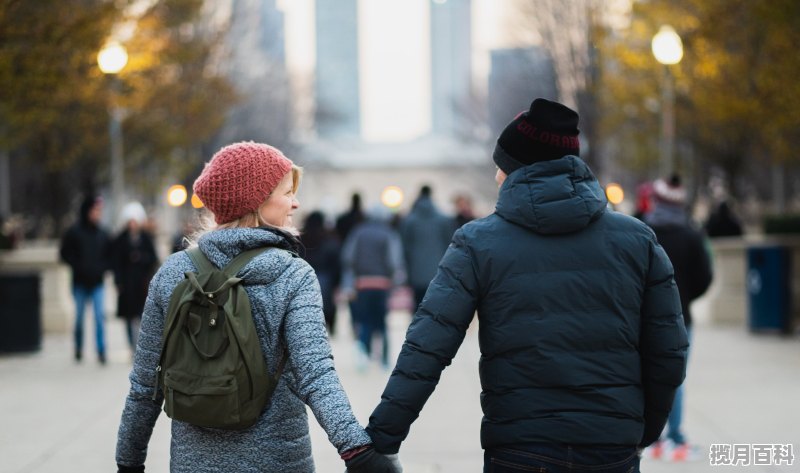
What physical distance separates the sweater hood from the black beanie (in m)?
0.77

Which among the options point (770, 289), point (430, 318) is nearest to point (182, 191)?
point (770, 289)

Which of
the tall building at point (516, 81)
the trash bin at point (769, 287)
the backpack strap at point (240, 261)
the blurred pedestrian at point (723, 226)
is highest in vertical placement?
the tall building at point (516, 81)

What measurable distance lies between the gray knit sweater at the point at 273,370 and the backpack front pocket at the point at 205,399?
104 mm

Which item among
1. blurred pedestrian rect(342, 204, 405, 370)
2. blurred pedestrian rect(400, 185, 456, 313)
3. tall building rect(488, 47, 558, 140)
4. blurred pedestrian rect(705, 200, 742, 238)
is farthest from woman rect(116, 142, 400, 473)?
tall building rect(488, 47, 558, 140)

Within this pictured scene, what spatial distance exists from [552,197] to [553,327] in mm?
389

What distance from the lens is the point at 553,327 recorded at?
3418 mm

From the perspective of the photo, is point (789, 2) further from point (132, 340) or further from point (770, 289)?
point (132, 340)

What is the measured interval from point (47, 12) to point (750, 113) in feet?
34.4

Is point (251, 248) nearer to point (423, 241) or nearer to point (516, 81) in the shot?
point (423, 241)

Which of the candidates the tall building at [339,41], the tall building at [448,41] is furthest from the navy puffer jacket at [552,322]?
the tall building at [448,41]

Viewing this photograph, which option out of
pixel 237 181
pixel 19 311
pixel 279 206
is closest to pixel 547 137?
pixel 279 206

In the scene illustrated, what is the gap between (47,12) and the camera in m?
15.5

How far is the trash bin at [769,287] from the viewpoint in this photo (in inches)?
600

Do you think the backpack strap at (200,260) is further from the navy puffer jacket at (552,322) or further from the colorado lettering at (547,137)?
the colorado lettering at (547,137)
